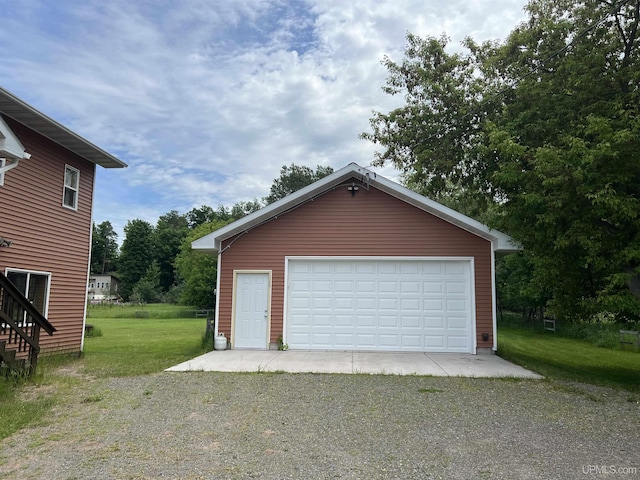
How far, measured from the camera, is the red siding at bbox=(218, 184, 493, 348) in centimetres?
1073

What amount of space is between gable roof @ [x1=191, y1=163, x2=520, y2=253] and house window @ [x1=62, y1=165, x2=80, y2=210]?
305cm

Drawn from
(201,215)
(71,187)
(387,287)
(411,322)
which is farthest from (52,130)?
(201,215)

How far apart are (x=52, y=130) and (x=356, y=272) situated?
296 inches

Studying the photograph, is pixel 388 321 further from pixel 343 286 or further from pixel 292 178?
pixel 292 178

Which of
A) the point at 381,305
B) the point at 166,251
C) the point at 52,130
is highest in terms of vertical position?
the point at 166,251

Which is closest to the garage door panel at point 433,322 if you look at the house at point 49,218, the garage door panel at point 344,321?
the garage door panel at point 344,321

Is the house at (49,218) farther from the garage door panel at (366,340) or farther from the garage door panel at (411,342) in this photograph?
the garage door panel at (411,342)

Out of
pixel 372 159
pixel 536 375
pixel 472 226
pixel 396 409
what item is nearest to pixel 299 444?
pixel 396 409

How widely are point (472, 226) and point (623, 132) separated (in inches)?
162

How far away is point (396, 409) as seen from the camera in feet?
18.3

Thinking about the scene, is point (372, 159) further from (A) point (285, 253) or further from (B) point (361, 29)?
(A) point (285, 253)

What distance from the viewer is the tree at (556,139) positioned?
23.0 feet

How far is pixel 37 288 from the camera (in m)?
9.66

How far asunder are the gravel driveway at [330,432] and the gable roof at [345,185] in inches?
169
